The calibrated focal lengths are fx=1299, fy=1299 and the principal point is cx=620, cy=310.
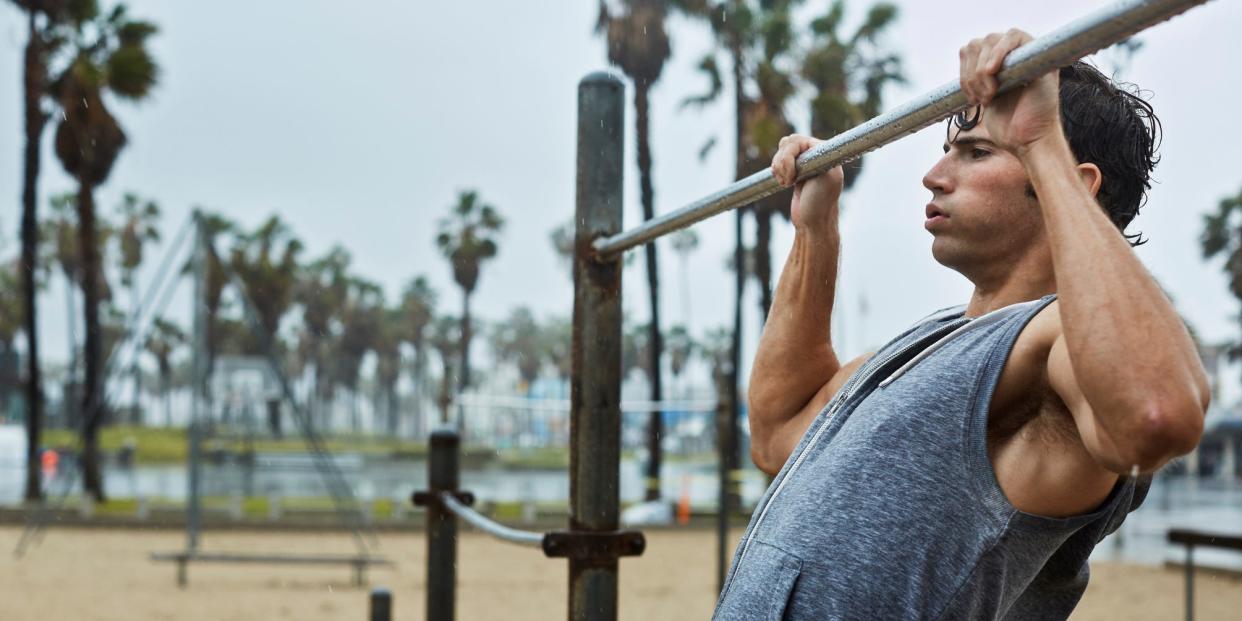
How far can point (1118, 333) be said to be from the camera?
89 cm

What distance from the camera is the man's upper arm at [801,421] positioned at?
1.54 meters

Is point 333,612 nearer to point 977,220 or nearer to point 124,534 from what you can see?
point 124,534

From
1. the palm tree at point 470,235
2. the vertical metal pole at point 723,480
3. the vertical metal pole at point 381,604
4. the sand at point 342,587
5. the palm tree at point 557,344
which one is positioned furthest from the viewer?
the palm tree at point 557,344

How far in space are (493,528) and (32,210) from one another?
18304 millimetres

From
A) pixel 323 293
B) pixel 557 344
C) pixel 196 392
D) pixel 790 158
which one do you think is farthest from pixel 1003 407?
pixel 557 344

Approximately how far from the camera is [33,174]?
1827 centimetres

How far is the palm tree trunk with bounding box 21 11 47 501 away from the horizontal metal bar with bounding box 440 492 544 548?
1612cm

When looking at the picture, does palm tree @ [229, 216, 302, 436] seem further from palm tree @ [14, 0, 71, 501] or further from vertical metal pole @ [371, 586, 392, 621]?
vertical metal pole @ [371, 586, 392, 621]

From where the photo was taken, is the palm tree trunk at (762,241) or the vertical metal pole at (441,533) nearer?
the vertical metal pole at (441,533)

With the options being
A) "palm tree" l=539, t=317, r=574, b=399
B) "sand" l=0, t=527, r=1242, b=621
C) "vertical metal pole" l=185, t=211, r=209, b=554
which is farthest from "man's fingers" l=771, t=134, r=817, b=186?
"palm tree" l=539, t=317, r=574, b=399

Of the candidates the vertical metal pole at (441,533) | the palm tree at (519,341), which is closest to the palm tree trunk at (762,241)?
the vertical metal pole at (441,533)

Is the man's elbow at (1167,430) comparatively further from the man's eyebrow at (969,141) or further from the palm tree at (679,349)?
the palm tree at (679,349)

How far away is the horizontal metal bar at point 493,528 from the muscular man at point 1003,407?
0.81 meters

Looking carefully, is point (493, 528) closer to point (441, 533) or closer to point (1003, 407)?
point (441, 533)
